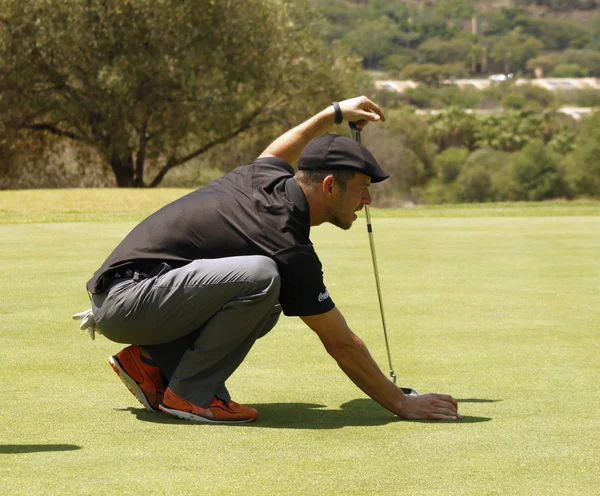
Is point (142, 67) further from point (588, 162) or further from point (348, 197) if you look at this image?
point (588, 162)

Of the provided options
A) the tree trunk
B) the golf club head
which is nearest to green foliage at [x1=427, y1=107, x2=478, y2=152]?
the tree trunk

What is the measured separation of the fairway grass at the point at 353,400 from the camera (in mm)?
3609

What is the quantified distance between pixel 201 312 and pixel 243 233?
359 millimetres

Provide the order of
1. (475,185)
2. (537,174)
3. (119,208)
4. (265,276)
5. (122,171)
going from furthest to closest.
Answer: (475,185) → (537,174) → (122,171) → (119,208) → (265,276)

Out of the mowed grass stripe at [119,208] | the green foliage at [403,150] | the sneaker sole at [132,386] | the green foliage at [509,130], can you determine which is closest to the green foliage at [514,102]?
the green foliage at [509,130]

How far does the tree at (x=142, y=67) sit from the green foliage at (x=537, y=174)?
68619 mm

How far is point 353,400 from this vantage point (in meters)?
5.13

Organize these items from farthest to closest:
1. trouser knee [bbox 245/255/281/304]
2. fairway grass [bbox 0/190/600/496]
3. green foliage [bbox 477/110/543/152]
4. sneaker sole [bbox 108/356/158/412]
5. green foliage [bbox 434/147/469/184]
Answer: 1. green foliage [bbox 477/110/543/152]
2. green foliage [bbox 434/147/469/184]
3. sneaker sole [bbox 108/356/158/412]
4. trouser knee [bbox 245/255/281/304]
5. fairway grass [bbox 0/190/600/496]

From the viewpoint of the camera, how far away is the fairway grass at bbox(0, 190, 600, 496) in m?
3.61

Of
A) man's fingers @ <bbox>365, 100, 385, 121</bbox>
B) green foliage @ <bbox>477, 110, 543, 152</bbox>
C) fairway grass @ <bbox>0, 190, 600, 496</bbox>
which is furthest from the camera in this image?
green foliage @ <bbox>477, 110, 543, 152</bbox>

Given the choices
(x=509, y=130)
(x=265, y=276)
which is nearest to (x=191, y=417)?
(x=265, y=276)

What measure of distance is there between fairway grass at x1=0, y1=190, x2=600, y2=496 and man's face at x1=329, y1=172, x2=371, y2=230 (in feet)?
2.71

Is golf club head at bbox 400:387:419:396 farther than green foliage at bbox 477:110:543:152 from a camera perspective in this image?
No

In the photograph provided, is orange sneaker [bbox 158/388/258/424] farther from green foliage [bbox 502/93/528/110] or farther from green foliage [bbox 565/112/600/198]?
green foliage [bbox 502/93/528/110]
